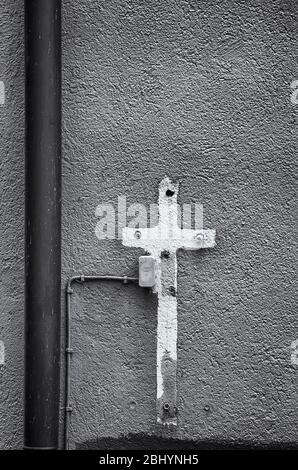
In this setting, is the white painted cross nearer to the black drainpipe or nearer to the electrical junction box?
the electrical junction box

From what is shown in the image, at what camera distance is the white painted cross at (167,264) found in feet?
12.4

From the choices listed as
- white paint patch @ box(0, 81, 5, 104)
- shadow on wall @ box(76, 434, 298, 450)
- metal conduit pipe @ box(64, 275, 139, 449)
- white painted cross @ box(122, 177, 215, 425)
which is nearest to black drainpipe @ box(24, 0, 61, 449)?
metal conduit pipe @ box(64, 275, 139, 449)

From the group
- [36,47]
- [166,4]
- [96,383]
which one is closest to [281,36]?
[166,4]

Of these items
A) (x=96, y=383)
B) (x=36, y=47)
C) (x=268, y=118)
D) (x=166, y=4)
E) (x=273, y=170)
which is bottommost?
(x=96, y=383)

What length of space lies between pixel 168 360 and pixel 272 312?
604 millimetres

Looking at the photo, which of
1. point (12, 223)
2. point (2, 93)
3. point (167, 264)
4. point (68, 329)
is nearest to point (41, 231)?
point (12, 223)

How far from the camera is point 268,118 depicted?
3.78 metres

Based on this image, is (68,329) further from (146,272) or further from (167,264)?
(167,264)

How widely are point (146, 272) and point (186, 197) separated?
17.9 inches

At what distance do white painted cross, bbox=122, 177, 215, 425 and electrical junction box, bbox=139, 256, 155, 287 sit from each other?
3.0 inches

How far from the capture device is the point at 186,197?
379cm

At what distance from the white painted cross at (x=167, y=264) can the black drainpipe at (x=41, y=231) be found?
18.0 inches

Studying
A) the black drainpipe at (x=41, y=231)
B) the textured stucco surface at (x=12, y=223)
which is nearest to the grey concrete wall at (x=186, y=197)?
the textured stucco surface at (x=12, y=223)
